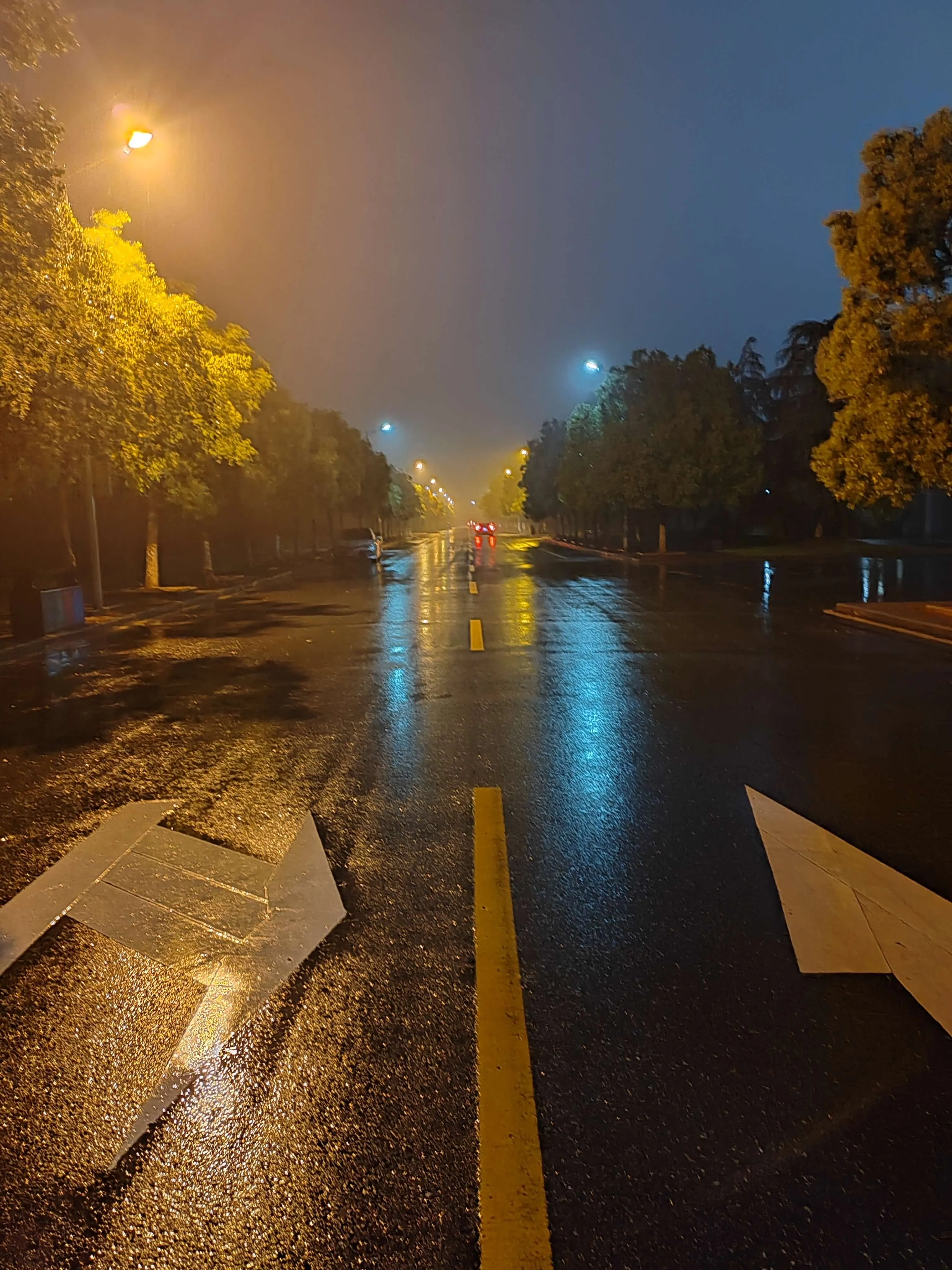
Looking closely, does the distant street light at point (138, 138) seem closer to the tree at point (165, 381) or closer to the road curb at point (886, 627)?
the tree at point (165, 381)

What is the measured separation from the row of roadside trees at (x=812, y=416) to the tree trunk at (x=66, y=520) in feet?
62.8

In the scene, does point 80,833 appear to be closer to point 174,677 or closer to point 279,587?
point 174,677

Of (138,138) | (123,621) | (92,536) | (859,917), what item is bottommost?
(859,917)

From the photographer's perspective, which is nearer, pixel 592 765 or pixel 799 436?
pixel 592 765

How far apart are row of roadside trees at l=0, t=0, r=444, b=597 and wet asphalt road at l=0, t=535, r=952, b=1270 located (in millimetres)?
6385

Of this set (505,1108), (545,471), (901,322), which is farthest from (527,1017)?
(545,471)

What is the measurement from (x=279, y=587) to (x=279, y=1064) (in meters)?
26.9

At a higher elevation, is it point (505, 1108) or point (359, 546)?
point (359, 546)

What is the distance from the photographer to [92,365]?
45.7ft

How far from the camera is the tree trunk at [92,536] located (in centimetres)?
1895

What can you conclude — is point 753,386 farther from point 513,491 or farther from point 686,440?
point 513,491

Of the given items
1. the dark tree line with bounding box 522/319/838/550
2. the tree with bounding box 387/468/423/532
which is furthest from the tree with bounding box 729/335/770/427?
the tree with bounding box 387/468/423/532

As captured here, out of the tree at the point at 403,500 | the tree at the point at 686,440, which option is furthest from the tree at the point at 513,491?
the tree at the point at 686,440

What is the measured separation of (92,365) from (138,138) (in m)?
3.70
